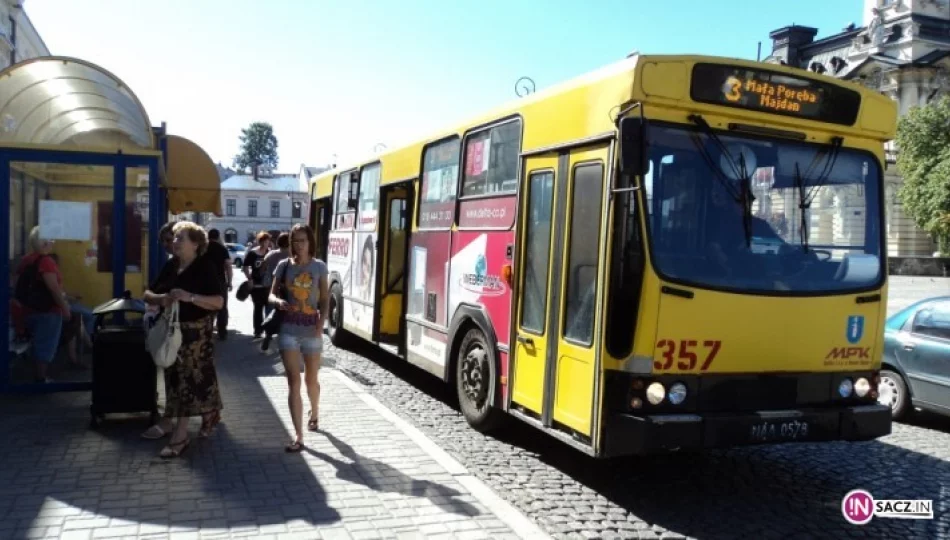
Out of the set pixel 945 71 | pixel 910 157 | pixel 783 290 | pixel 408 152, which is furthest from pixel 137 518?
pixel 945 71

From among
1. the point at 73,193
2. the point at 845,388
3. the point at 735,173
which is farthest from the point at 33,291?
the point at 845,388

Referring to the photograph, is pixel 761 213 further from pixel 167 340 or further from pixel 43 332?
pixel 43 332

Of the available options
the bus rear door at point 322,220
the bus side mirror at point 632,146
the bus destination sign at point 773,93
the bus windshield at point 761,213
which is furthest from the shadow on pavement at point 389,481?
the bus rear door at point 322,220

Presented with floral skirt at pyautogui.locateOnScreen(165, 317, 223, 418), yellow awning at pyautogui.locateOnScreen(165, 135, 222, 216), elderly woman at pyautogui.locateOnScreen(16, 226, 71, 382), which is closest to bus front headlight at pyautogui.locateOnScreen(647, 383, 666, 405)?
floral skirt at pyautogui.locateOnScreen(165, 317, 223, 418)

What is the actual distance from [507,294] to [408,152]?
12.5 ft

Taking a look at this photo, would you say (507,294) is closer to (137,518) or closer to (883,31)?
(137,518)

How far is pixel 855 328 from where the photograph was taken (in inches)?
231

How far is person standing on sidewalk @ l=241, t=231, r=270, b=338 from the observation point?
13.6 meters

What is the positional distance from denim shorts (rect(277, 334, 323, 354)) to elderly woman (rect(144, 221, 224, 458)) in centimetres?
57

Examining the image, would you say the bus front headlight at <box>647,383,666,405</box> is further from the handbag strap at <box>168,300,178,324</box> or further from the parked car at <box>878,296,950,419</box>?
the parked car at <box>878,296,950,419</box>

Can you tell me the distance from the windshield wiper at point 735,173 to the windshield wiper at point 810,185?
451 millimetres

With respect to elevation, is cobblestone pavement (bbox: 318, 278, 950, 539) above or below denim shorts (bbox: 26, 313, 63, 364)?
below

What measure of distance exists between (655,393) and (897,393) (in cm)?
496

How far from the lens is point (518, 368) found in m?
6.67
